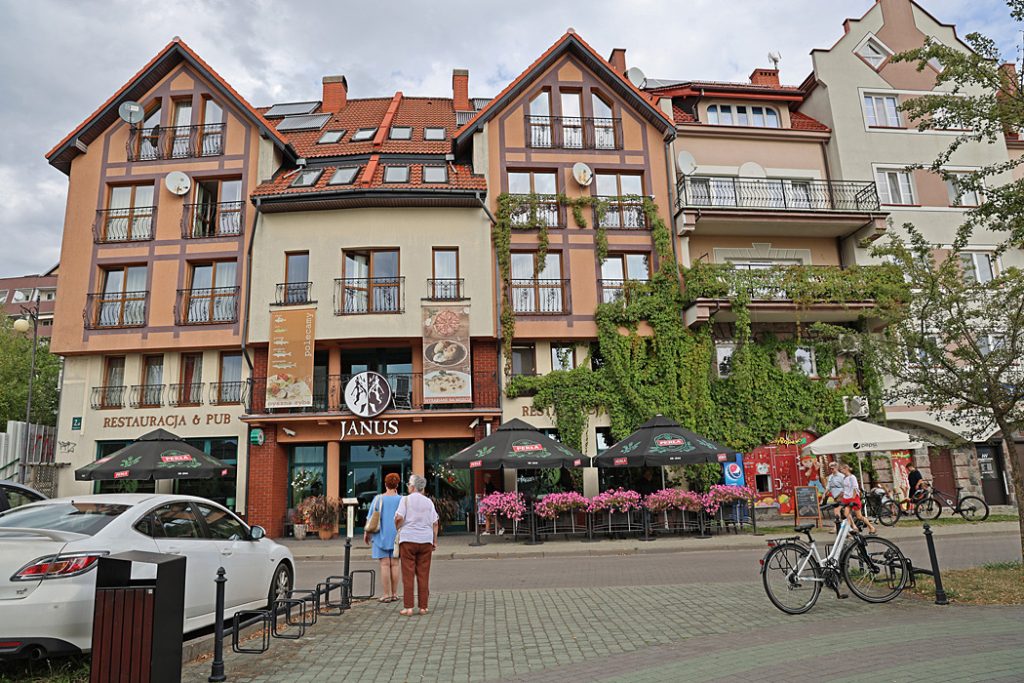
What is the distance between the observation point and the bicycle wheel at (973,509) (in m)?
20.6

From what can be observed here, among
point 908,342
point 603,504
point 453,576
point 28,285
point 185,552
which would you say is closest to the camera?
point 185,552

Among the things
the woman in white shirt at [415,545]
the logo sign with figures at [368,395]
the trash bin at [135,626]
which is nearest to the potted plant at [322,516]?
the logo sign with figures at [368,395]

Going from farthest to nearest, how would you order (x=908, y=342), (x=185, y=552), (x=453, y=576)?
1. (x=453, y=576)
2. (x=908, y=342)
3. (x=185, y=552)

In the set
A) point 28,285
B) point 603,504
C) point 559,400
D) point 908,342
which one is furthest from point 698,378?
point 28,285

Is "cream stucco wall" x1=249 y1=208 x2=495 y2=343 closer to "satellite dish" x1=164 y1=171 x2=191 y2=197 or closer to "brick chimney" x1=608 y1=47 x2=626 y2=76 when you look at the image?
"satellite dish" x1=164 y1=171 x2=191 y2=197

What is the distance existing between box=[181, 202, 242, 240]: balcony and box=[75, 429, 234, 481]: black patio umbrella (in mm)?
7259

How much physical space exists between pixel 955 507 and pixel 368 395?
59.5ft

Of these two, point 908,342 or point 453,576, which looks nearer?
point 908,342

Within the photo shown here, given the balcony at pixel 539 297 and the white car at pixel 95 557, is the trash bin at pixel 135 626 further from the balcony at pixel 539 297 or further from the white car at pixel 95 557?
the balcony at pixel 539 297

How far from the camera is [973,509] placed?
20.7m

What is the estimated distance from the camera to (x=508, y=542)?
18.8 m

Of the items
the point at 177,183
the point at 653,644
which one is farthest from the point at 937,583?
the point at 177,183

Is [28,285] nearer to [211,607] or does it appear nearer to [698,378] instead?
[698,378]

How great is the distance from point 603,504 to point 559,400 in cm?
490
